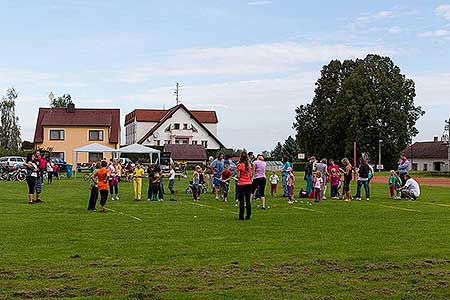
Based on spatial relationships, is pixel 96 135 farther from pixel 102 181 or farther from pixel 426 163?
pixel 426 163

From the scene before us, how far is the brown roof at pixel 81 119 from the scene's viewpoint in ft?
256

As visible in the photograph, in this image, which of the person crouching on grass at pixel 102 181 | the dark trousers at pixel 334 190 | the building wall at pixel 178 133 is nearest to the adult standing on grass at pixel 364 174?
the dark trousers at pixel 334 190

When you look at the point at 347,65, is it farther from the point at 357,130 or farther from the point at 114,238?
the point at 114,238

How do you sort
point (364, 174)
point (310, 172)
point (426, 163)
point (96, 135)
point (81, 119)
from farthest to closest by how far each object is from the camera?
point (426, 163), point (81, 119), point (96, 135), point (310, 172), point (364, 174)

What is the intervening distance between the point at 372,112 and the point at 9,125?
39.7 meters

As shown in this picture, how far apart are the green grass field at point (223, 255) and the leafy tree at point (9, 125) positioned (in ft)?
195

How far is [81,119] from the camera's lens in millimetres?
78875

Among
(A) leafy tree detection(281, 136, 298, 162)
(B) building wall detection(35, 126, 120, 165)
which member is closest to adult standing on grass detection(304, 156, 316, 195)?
(B) building wall detection(35, 126, 120, 165)

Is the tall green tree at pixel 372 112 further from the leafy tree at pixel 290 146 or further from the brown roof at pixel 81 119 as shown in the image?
the leafy tree at pixel 290 146

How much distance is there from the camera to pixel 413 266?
10227 millimetres

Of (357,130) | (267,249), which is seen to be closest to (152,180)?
(267,249)

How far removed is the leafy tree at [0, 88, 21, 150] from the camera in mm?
75938

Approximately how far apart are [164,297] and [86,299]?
89cm

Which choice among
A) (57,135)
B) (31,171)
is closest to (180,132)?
(57,135)
